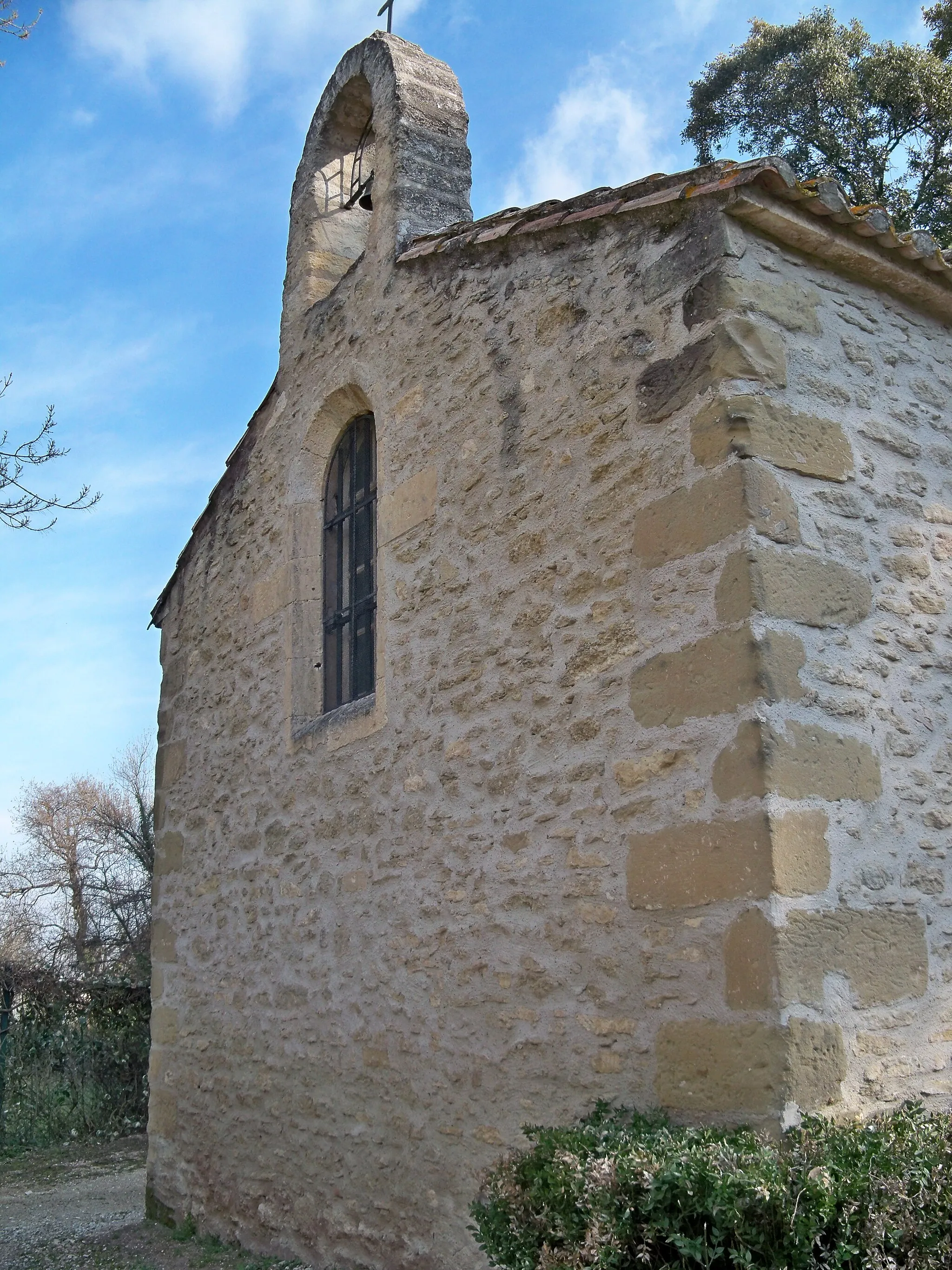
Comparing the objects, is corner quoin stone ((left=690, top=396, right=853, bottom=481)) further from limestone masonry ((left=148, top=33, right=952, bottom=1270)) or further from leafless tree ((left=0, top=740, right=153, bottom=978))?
leafless tree ((left=0, top=740, right=153, bottom=978))

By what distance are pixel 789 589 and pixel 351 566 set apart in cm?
282

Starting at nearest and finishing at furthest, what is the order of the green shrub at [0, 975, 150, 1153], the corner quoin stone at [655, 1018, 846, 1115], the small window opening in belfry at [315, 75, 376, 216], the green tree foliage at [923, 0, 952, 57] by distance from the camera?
1. the corner quoin stone at [655, 1018, 846, 1115]
2. the small window opening in belfry at [315, 75, 376, 216]
3. the green shrub at [0, 975, 150, 1153]
4. the green tree foliage at [923, 0, 952, 57]

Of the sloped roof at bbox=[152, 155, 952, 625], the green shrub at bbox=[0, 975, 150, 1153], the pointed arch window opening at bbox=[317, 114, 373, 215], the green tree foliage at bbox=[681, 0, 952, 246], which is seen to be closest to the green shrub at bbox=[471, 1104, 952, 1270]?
the sloped roof at bbox=[152, 155, 952, 625]

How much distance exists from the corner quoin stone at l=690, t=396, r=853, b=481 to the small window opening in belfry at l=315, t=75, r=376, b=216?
4.12 meters

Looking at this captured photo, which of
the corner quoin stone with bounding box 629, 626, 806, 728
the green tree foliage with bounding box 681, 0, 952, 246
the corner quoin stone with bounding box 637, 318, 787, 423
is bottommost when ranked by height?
the corner quoin stone with bounding box 629, 626, 806, 728

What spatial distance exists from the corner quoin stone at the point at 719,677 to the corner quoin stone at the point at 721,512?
325mm

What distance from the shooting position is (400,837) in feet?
15.7

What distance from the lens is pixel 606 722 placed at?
388cm

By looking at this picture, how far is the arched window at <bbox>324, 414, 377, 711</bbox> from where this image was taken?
5641mm

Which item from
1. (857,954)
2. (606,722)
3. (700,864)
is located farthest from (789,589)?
(857,954)

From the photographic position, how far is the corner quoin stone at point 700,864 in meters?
3.29

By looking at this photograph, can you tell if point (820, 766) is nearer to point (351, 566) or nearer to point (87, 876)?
point (351, 566)

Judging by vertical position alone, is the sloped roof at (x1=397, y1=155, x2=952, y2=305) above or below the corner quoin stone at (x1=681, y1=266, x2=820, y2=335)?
above

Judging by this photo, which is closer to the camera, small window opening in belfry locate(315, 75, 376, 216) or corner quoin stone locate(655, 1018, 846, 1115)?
corner quoin stone locate(655, 1018, 846, 1115)
